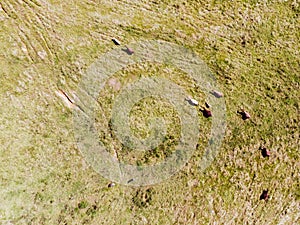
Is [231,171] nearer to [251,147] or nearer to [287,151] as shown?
[251,147]

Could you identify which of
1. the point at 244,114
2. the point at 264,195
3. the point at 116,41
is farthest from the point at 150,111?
the point at 264,195

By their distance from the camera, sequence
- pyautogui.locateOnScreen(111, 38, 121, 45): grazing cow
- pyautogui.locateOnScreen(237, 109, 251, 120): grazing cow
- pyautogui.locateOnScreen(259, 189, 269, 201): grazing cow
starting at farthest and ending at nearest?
1. pyautogui.locateOnScreen(259, 189, 269, 201): grazing cow
2. pyautogui.locateOnScreen(237, 109, 251, 120): grazing cow
3. pyautogui.locateOnScreen(111, 38, 121, 45): grazing cow

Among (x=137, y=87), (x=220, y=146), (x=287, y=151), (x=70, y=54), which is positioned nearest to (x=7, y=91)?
(x=70, y=54)

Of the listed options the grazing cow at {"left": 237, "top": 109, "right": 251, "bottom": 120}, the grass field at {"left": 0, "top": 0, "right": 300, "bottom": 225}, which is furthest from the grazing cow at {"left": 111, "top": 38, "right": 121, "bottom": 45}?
the grazing cow at {"left": 237, "top": 109, "right": 251, "bottom": 120}

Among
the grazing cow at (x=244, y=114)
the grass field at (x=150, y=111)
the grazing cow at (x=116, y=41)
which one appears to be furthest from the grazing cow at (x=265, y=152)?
the grazing cow at (x=116, y=41)

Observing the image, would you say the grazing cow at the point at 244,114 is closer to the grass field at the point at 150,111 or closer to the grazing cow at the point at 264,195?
the grass field at the point at 150,111

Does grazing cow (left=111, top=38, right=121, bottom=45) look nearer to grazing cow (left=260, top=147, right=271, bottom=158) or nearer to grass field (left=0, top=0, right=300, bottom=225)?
grass field (left=0, top=0, right=300, bottom=225)

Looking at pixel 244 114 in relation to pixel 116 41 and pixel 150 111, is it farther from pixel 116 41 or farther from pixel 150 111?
pixel 116 41

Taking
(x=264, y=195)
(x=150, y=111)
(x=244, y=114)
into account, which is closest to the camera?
(x=150, y=111)
